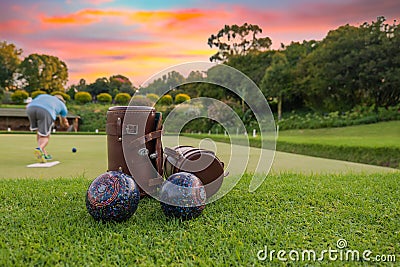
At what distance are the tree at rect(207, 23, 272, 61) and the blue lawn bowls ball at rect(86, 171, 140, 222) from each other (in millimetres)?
24941

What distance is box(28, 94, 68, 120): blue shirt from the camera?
641cm

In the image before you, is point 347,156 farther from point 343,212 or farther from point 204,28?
point 343,212

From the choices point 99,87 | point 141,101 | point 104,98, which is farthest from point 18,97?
point 141,101

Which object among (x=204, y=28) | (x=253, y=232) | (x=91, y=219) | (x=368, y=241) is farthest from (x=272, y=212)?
(x=204, y=28)

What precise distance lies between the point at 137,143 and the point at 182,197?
0.73 meters

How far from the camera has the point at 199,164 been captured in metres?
3.27

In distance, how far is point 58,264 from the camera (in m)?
1.96

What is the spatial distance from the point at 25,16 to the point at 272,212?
12617mm

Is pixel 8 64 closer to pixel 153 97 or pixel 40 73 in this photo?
pixel 40 73

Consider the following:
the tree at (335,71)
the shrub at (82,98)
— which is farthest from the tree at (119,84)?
the tree at (335,71)

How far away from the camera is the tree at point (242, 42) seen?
2827cm

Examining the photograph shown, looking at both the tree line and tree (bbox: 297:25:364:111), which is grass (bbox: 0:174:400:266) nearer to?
the tree line

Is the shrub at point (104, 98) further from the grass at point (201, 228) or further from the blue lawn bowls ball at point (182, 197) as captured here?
the blue lawn bowls ball at point (182, 197)

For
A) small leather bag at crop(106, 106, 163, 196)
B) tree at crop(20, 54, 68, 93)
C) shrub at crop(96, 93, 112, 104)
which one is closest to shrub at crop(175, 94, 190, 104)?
small leather bag at crop(106, 106, 163, 196)
